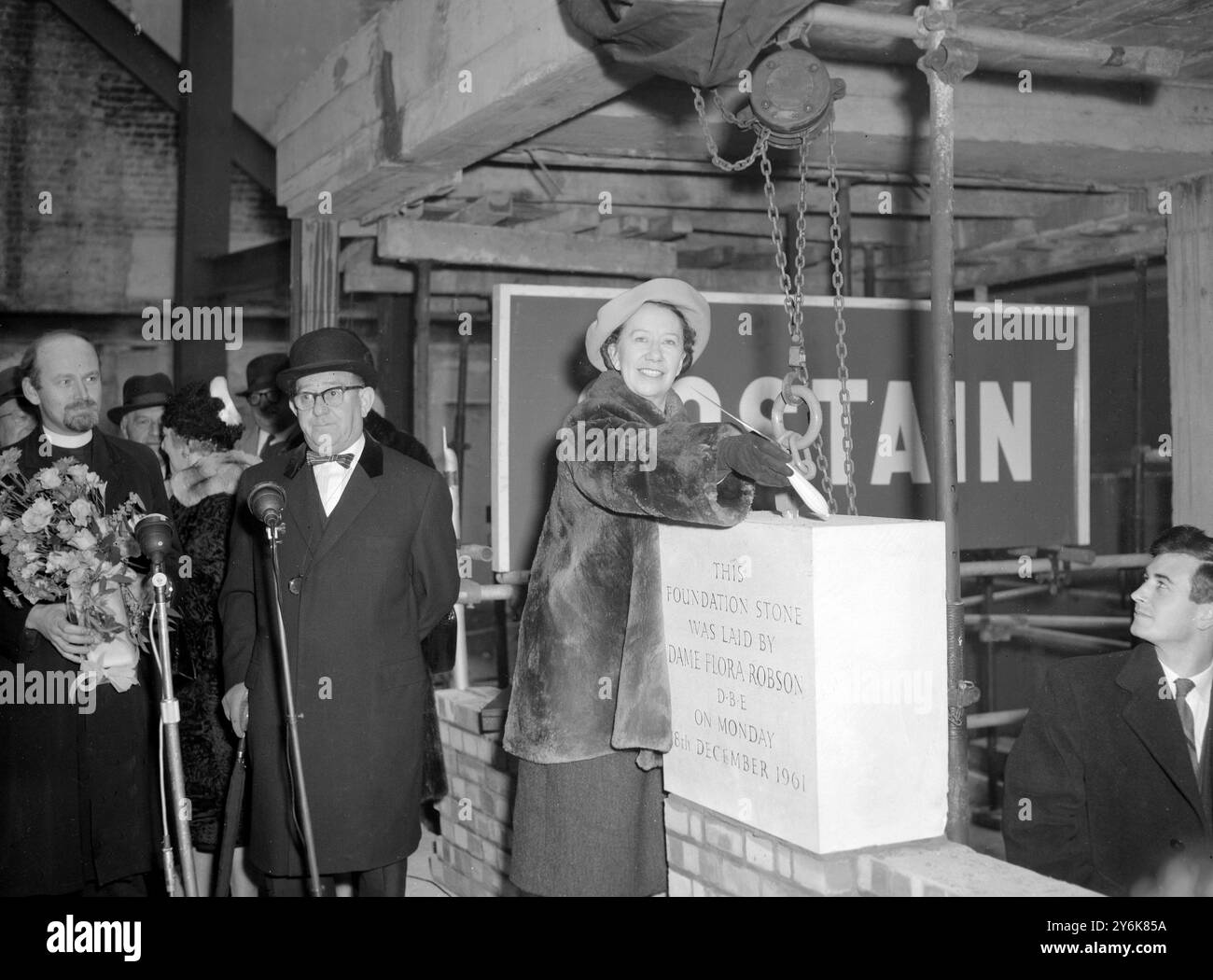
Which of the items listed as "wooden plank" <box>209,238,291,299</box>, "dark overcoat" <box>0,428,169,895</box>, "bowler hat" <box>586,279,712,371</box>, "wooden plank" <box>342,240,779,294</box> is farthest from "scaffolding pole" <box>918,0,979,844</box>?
"wooden plank" <box>209,238,291,299</box>

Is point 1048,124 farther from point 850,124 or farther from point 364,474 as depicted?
point 364,474

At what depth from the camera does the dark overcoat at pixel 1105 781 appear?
3195mm

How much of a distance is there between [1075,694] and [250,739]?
2.18m

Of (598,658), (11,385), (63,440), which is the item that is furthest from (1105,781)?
(11,385)

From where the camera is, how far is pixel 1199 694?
3344 millimetres

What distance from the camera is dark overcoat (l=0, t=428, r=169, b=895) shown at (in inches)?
138

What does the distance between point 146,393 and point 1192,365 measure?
15.0ft

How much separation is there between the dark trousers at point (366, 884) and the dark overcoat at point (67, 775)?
62 cm

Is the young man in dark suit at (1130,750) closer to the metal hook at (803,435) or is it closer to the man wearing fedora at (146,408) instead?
the metal hook at (803,435)

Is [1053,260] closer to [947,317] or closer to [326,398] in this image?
[947,317]

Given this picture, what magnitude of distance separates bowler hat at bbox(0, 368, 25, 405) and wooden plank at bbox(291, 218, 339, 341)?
1324 millimetres

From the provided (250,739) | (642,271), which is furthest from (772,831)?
(642,271)

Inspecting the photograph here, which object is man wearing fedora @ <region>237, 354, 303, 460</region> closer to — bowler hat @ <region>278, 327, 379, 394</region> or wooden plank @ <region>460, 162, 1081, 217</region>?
wooden plank @ <region>460, 162, 1081, 217</region>

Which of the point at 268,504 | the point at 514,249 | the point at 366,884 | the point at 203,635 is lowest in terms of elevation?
the point at 366,884
